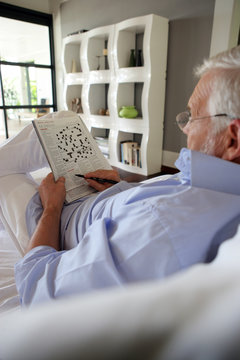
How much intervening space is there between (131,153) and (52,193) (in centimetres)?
231

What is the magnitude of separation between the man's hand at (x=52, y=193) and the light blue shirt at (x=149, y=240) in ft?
1.04

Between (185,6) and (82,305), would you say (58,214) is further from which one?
(185,6)

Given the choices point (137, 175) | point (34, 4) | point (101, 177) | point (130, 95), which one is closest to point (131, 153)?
point (137, 175)

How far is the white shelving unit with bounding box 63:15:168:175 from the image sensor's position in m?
2.84

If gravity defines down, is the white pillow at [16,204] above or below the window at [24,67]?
below

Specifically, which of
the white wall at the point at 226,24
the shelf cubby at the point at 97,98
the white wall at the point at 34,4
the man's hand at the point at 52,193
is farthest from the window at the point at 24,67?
the man's hand at the point at 52,193

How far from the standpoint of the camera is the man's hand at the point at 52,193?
1005 mm

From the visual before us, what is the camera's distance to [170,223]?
1.69 ft

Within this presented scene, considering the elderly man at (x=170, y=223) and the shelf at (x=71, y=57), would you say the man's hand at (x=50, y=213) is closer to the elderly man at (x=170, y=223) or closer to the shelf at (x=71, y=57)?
the elderly man at (x=170, y=223)

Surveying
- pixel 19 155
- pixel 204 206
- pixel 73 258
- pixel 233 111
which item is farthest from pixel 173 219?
pixel 19 155

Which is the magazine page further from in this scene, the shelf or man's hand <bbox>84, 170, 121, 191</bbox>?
the shelf

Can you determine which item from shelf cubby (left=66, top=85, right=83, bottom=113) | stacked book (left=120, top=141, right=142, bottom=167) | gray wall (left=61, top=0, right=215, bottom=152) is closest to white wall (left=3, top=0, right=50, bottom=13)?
gray wall (left=61, top=0, right=215, bottom=152)

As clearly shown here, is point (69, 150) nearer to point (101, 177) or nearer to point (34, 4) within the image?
point (101, 177)

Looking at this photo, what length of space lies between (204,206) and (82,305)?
45cm
